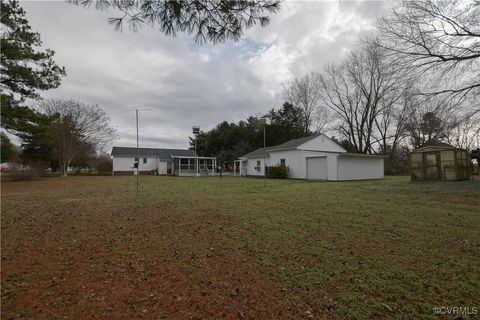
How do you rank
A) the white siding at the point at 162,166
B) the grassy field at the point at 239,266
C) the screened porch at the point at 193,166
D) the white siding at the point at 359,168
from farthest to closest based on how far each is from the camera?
the white siding at the point at 162,166
the screened porch at the point at 193,166
the white siding at the point at 359,168
the grassy field at the point at 239,266

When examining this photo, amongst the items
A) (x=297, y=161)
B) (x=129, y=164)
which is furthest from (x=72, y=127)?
(x=297, y=161)

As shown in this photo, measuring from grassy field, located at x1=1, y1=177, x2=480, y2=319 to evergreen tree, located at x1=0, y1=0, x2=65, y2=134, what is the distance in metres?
11.3

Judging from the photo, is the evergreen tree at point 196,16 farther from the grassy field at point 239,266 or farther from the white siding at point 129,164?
the white siding at point 129,164

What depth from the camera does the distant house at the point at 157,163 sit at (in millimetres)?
37625

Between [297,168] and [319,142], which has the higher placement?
[319,142]

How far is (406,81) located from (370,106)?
76.0ft

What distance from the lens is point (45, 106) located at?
93.3 ft

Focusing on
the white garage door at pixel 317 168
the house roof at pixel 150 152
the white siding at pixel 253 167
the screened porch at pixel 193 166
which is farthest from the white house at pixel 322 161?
the house roof at pixel 150 152

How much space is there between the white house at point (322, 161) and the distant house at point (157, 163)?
1224 centimetres

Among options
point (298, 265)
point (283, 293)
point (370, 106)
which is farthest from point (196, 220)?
point (370, 106)

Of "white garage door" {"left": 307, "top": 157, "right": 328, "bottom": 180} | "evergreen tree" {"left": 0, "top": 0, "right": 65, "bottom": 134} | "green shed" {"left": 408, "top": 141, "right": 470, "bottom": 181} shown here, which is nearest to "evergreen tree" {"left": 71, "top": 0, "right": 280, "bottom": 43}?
"evergreen tree" {"left": 0, "top": 0, "right": 65, "bottom": 134}

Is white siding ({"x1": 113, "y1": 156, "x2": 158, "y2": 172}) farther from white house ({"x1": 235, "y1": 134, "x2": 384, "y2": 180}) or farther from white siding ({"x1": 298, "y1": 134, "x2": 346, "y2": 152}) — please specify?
white siding ({"x1": 298, "y1": 134, "x2": 346, "y2": 152})

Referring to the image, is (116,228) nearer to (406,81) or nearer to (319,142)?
(406,81)

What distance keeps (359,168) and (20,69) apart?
2418 centimetres
